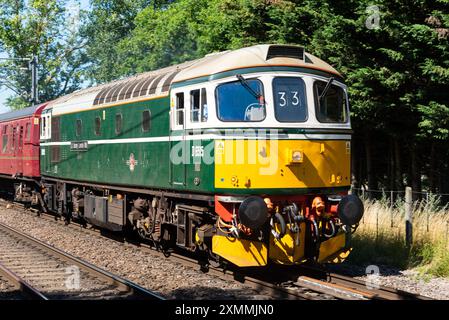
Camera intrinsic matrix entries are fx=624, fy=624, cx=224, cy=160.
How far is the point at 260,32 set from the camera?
71.8 feet

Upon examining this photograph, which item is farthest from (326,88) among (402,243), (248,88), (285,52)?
(402,243)

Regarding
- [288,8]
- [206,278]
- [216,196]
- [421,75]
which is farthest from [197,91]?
[288,8]

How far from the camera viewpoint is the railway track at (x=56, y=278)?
9.73 m

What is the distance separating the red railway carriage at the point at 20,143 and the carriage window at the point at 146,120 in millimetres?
9199

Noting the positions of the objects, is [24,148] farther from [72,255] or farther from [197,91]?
[197,91]

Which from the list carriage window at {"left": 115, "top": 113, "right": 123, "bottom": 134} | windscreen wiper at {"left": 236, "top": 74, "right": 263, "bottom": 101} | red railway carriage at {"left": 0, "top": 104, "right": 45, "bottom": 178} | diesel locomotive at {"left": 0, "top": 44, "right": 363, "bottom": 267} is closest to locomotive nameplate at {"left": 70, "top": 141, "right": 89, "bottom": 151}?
carriage window at {"left": 115, "top": 113, "right": 123, "bottom": 134}

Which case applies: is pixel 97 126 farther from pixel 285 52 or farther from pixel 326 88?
pixel 326 88

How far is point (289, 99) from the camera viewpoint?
34.2 feet

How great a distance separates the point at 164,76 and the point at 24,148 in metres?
11.4

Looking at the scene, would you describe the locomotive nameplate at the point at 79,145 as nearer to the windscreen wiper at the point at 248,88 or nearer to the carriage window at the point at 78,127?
the carriage window at the point at 78,127

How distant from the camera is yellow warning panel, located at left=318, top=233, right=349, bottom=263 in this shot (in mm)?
10703

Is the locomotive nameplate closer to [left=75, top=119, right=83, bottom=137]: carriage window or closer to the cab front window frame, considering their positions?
[left=75, top=119, right=83, bottom=137]: carriage window

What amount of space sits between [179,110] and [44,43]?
4595 centimetres

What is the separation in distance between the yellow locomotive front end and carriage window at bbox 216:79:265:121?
16mm
